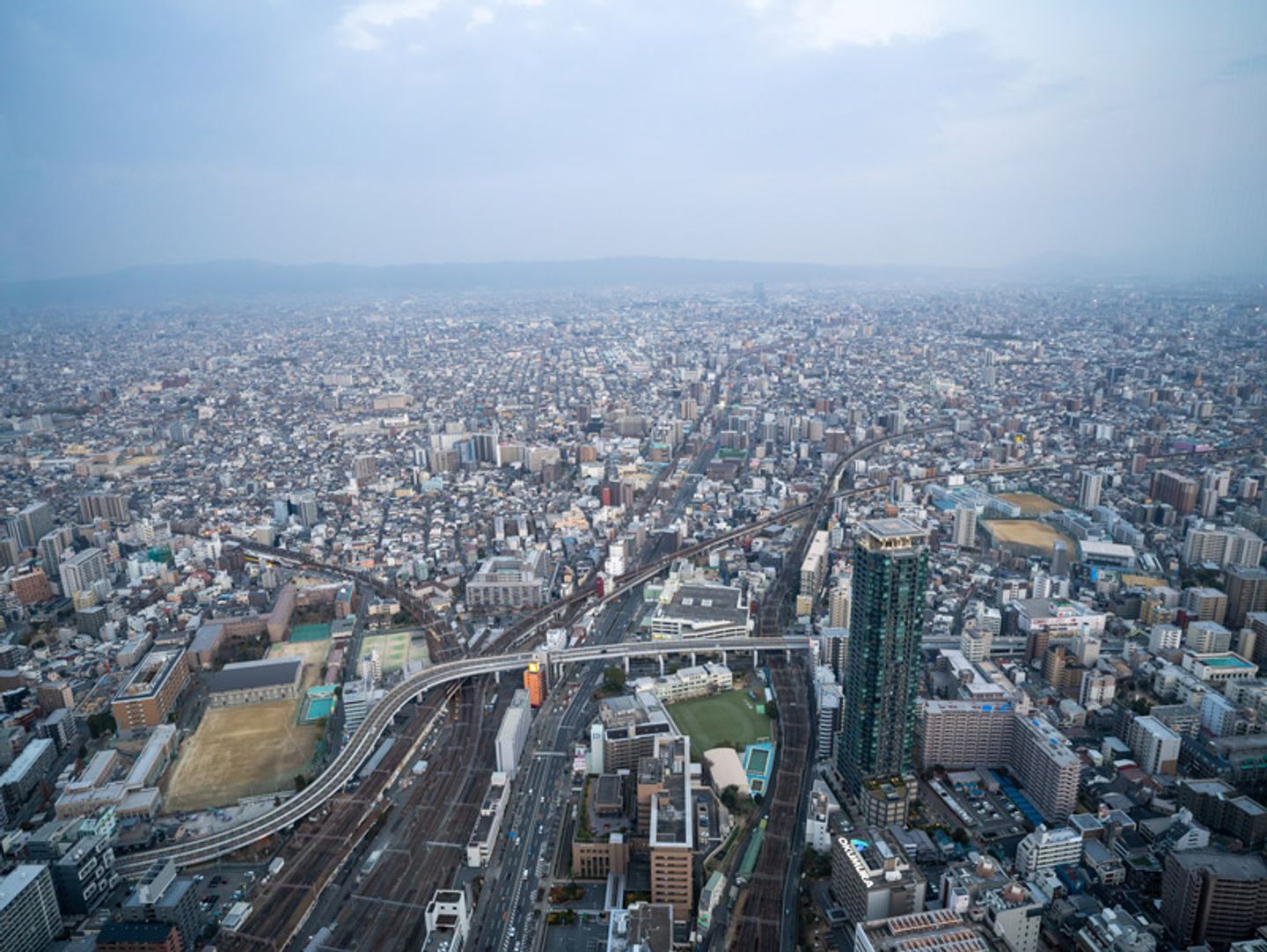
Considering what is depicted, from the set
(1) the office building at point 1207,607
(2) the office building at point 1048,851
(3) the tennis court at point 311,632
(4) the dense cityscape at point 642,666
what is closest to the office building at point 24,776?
(4) the dense cityscape at point 642,666

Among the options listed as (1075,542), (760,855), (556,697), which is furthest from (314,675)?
(1075,542)

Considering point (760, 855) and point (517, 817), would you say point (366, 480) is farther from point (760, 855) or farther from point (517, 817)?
point (760, 855)

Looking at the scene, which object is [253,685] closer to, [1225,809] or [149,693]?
[149,693]

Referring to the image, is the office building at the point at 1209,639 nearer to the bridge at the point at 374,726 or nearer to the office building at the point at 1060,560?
the office building at the point at 1060,560

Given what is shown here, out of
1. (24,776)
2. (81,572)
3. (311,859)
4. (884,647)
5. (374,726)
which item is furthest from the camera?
(81,572)

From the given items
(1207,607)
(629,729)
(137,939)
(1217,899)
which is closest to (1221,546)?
(1207,607)

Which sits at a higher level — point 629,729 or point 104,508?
point 104,508
